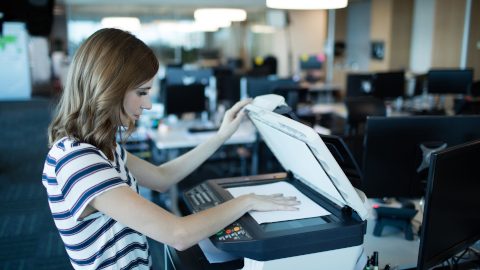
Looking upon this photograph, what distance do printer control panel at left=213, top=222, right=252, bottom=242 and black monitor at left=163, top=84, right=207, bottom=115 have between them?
3.70 m

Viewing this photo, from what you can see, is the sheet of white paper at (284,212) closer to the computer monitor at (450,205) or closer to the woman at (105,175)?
the woman at (105,175)

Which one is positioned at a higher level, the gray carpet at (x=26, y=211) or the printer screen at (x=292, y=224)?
the printer screen at (x=292, y=224)

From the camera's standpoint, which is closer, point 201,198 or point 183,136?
point 201,198

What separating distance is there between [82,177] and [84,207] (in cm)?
7

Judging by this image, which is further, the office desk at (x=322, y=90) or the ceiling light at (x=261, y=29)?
the ceiling light at (x=261, y=29)

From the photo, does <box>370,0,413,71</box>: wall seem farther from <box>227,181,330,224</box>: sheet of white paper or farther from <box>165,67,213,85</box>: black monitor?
<box>227,181,330,224</box>: sheet of white paper

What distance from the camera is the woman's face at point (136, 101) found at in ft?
3.74

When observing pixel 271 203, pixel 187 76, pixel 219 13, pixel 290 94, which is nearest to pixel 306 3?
pixel 271 203

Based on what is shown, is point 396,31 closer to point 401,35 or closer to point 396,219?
point 401,35

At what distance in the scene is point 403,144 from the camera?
1744 millimetres

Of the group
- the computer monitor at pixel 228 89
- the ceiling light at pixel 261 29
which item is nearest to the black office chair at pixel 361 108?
the computer monitor at pixel 228 89

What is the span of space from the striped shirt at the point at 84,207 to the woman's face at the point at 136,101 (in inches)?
5.2

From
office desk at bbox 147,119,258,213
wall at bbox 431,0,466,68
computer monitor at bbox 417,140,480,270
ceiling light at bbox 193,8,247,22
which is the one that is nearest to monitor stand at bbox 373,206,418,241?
computer monitor at bbox 417,140,480,270

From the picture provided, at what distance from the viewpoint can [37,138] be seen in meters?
7.47
